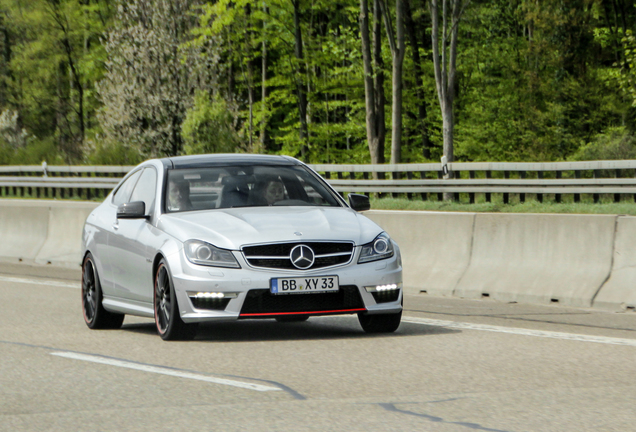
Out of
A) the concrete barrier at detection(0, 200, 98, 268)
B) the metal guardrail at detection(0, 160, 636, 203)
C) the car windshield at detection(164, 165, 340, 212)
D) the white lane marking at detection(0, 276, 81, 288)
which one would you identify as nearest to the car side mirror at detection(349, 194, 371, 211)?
the car windshield at detection(164, 165, 340, 212)

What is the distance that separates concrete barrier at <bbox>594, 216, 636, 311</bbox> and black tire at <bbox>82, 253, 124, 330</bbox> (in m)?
4.63

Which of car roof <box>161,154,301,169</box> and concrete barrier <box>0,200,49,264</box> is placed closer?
car roof <box>161,154,301,169</box>

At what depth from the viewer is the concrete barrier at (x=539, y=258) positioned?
1088 cm

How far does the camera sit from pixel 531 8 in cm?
4375

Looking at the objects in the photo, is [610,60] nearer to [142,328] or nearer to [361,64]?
[361,64]

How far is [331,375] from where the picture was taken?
22.2ft

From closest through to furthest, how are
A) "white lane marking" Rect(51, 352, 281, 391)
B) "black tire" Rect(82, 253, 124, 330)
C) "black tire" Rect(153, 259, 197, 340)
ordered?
1. "white lane marking" Rect(51, 352, 281, 391)
2. "black tire" Rect(153, 259, 197, 340)
3. "black tire" Rect(82, 253, 124, 330)

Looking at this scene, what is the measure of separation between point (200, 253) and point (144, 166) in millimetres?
2008

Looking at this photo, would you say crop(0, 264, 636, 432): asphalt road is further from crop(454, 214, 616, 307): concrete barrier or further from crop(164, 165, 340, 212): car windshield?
crop(164, 165, 340, 212): car windshield

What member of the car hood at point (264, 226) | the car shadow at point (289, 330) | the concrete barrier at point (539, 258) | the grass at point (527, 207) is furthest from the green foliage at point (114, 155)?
the car hood at point (264, 226)

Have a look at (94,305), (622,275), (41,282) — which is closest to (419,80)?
(41,282)

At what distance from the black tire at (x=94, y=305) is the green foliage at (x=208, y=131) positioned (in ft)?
88.2

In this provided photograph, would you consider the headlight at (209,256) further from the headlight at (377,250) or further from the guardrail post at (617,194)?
the guardrail post at (617,194)

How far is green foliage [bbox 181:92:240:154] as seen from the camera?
37125mm
